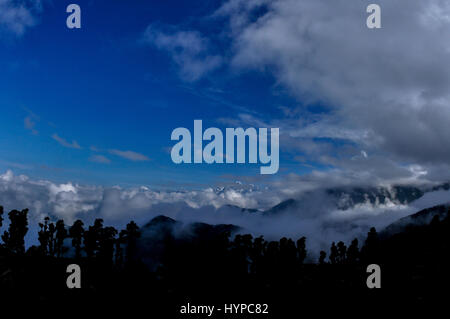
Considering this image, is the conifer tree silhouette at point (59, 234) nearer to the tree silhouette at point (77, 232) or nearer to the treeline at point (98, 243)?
the treeline at point (98, 243)

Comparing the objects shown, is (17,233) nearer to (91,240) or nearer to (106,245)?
(91,240)

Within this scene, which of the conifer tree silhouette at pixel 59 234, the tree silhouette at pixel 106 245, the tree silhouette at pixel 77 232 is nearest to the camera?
the tree silhouette at pixel 106 245

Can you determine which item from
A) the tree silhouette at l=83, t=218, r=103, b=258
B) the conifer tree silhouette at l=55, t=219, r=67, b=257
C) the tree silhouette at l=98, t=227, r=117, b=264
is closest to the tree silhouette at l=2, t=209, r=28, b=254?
the conifer tree silhouette at l=55, t=219, r=67, b=257

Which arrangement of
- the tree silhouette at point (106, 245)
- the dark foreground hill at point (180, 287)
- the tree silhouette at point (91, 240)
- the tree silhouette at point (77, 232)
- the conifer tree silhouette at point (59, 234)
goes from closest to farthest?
the dark foreground hill at point (180, 287) < the tree silhouette at point (106, 245) < the tree silhouette at point (91, 240) < the tree silhouette at point (77, 232) < the conifer tree silhouette at point (59, 234)

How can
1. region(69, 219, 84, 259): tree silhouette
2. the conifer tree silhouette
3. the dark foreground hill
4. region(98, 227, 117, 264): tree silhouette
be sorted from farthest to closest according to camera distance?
the conifer tree silhouette → region(69, 219, 84, 259): tree silhouette → region(98, 227, 117, 264): tree silhouette → the dark foreground hill

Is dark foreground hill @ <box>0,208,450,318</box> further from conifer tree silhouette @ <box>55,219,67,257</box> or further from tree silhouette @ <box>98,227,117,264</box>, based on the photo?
conifer tree silhouette @ <box>55,219,67,257</box>

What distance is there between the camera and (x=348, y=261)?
7490 inches

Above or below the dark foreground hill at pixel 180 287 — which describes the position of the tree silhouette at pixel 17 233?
above

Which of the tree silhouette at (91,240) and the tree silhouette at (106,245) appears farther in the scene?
the tree silhouette at (91,240)

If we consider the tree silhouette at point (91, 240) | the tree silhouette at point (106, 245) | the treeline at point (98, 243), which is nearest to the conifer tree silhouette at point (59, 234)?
the treeline at point (98, 243)
